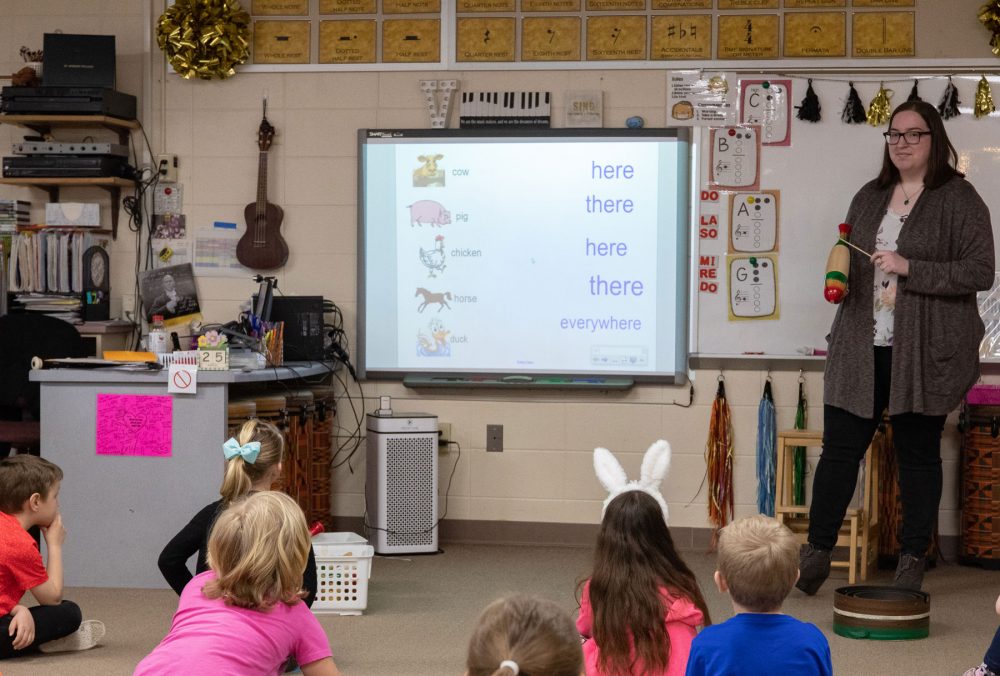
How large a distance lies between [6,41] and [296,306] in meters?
1.92

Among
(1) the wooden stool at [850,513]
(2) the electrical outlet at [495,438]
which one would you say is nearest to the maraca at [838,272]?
(1) the wooden stool at [850,513]

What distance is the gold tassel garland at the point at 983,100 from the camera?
Result: 5176 millimetres

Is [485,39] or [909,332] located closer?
[909,332]

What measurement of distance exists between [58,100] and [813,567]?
12.3ft

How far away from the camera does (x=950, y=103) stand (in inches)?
205

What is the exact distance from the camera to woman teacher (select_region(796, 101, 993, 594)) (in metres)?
4.22

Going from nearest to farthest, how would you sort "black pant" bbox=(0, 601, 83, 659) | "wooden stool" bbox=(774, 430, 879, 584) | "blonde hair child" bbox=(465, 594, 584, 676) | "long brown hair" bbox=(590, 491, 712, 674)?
"blonde hair child" bbox=(465, 594, 584, 676)
"long brown hair" bbox=(590, 491, 712, 674)
"black pant" bbox=(0, 601, 83, 659)
"wooden stool" bbox=(774, 430, 879, 584)

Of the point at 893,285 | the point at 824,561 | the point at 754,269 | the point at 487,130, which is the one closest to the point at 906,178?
the point at 893,285

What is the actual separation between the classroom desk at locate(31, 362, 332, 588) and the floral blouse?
231 centimetres

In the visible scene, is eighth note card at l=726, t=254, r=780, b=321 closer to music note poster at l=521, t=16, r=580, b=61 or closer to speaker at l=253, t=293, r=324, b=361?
music note poster at l=521, t=16, r=580, b=61

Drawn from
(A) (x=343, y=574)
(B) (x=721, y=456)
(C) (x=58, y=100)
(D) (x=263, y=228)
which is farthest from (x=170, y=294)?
(B) (x=721, y=456)

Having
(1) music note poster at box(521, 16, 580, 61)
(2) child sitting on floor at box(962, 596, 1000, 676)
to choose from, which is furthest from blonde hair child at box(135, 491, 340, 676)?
(1) music note poster at box(521, 16, 580, 61)

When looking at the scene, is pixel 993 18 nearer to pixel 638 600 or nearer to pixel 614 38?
pixel 614 38

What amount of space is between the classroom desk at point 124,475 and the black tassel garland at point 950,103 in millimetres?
3118
